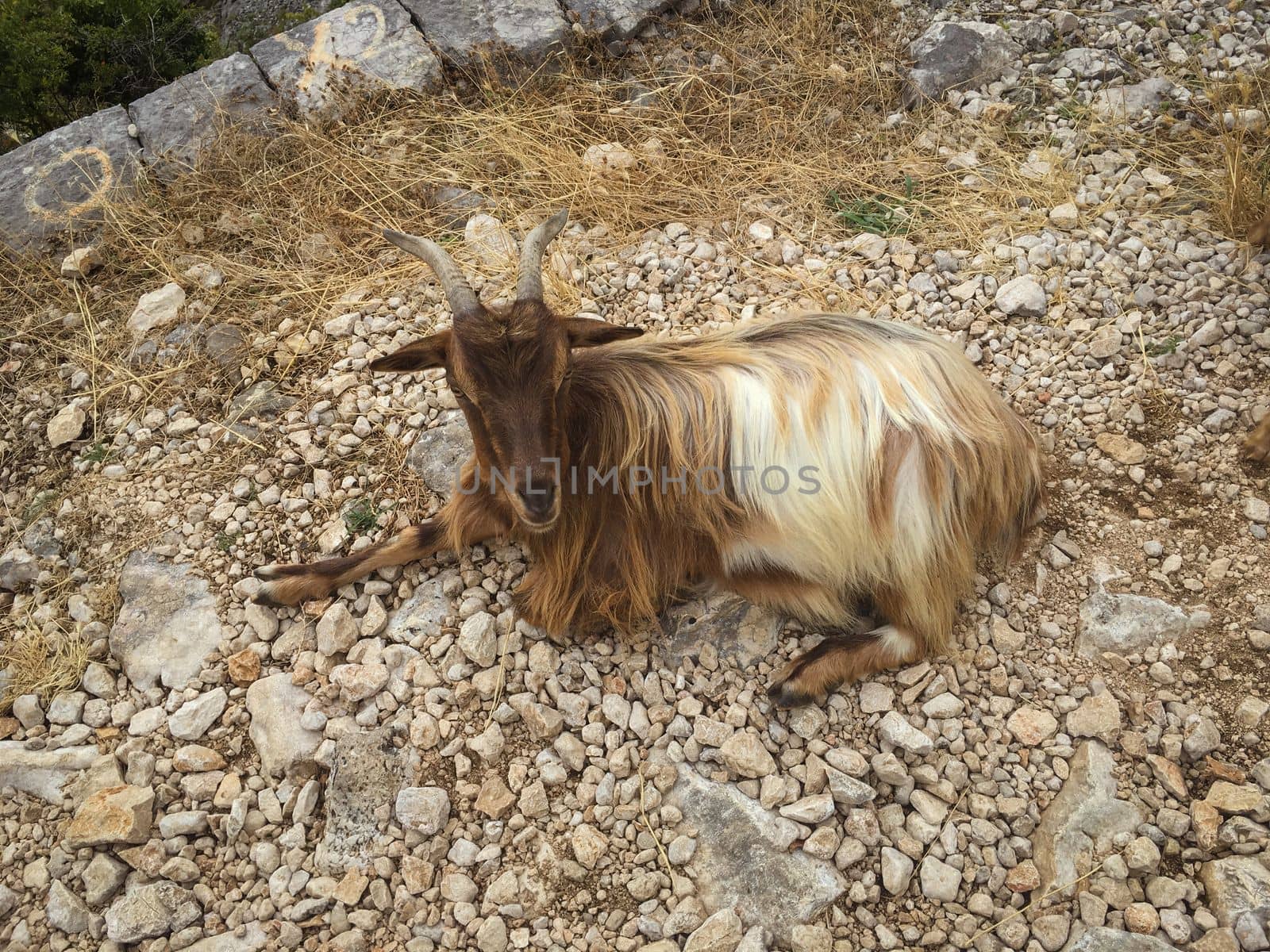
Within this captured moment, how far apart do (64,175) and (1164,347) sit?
18.6 ft

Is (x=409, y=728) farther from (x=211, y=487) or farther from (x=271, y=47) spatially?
(x=271, y=47)

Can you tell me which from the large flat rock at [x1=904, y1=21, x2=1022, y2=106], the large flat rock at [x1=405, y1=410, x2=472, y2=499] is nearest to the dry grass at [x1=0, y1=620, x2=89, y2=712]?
the large flat rock at [x1=405, y1=410, x2=472, y2=499]

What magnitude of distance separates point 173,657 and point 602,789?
168cm

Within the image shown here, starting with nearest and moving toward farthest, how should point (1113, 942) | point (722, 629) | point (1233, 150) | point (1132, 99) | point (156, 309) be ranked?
point (1113, 942), point (722, 629), point (1233, 150), point (156, 309), point (1132, 99)

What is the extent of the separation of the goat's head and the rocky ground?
772 millimetres

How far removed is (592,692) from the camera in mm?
3244

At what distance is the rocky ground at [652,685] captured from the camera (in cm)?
276

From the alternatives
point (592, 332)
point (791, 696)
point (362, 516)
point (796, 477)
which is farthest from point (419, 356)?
point (791, 696)

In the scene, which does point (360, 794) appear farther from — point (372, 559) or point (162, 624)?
point (162, 624)

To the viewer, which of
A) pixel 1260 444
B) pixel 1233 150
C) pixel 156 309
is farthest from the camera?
pixel 156 309

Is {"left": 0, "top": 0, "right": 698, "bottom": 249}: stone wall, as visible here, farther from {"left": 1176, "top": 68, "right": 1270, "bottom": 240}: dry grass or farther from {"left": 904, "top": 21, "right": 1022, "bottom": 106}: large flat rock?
{"left": 1176, "top": 68, "right": 1270, "bottom": 240}: dry grass

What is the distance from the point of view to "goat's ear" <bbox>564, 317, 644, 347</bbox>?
304 cm

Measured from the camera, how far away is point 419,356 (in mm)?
3113

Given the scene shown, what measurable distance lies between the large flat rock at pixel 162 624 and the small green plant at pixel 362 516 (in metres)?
0.59
